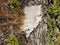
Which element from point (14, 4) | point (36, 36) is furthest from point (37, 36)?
point (14, 4)

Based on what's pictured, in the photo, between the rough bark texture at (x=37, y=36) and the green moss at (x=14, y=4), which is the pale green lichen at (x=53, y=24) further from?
the green moss at (x=14, y=4)

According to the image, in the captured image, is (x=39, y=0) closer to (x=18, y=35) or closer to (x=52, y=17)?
(x=52, y=17)

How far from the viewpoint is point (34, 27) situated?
12773 millimetres

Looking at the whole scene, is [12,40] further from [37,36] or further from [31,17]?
[31,17]

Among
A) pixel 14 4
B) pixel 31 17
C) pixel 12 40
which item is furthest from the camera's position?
pixel 14 4

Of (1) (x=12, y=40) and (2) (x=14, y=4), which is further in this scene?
(2) (x=14, y=4)

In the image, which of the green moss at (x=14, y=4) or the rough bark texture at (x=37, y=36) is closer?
the rough bark texture at (x=37, y=36)

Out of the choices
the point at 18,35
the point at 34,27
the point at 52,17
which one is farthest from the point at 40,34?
the point at 52,17

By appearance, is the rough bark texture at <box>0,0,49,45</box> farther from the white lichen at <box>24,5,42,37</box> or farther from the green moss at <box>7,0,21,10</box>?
the green moss at <box>7,0,21,10</box>

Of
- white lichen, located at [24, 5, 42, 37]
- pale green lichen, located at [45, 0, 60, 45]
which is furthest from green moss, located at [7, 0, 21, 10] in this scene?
pale green lichen, located at [45, 0, 60, 45]

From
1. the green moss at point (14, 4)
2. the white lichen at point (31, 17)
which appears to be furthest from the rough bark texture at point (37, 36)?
the green moss at point (14, 4)

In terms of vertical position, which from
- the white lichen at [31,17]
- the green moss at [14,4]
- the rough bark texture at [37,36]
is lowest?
the rough bark texture at [37,36]

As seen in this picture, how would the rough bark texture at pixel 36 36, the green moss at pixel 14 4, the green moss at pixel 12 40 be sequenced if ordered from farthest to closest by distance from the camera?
the green moss at pixel 14 4
the rough bark texture at pixel 36 36
the green moss at pixel 12 40

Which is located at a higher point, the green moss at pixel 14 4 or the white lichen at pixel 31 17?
the green moss at pixel 14 4
